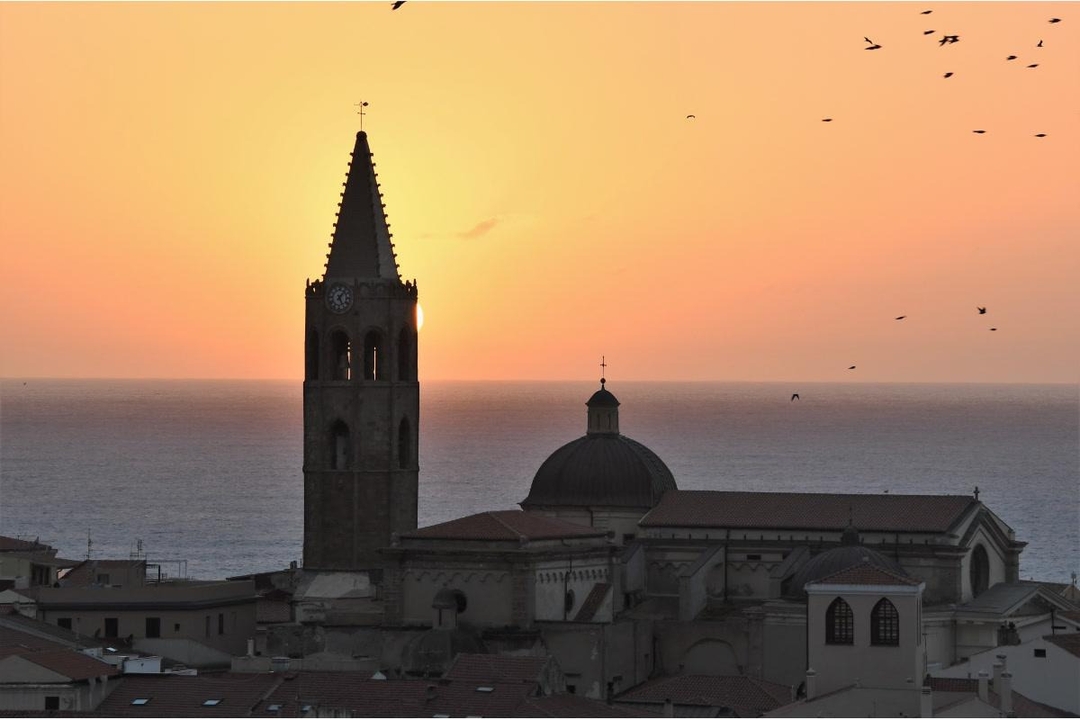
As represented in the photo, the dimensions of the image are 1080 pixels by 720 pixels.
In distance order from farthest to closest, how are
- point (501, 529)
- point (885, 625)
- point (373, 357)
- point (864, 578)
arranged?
point (373, 357) < point (501, 529) < point (864, 578) < point (885, 625)

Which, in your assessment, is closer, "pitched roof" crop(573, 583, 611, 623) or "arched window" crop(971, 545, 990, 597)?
"pitched roof" crop(573, 583, 611, 623)

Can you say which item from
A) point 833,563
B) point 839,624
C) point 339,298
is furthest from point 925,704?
point 339,298

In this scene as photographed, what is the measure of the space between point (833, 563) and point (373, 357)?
53.4 feet

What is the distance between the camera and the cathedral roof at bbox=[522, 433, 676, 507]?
8462 centimetres

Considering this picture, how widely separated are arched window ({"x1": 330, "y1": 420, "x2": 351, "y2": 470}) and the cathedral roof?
526 cm

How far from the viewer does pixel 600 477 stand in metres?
84.9

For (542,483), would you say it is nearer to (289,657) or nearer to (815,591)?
(289,657)

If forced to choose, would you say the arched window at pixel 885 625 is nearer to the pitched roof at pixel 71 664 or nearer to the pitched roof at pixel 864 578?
the pitched roof at pixel 864 578

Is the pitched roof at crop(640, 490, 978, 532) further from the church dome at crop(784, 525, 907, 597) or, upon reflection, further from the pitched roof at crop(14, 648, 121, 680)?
the pitched roof at crop(14, 648, 121, 680)

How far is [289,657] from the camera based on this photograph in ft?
252

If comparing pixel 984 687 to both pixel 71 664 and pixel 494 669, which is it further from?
pixel 71 664

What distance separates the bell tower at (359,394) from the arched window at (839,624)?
20785 mm

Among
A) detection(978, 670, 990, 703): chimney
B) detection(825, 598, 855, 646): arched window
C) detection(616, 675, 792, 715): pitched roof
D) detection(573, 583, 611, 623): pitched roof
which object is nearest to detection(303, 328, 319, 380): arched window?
detection(573, 583, 611, 623): pitched roof

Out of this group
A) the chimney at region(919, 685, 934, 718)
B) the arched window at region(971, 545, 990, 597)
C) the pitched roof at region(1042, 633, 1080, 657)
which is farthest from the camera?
the arched window at region(971, 545, 990, 597)
